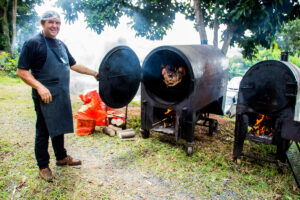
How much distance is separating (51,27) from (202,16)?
5218 millimetres

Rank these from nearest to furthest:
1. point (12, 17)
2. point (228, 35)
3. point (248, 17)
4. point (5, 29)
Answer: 1. point (248, 17)
2. point (228, 35)
3. point (12, 17)
4. point (5, 29)

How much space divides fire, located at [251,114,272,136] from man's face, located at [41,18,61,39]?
3.54 m

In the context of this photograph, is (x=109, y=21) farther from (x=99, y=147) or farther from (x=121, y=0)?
(x=99, y=147)

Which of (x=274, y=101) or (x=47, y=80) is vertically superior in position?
(x=47, y=80)

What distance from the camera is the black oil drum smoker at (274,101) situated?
2847 millimetres

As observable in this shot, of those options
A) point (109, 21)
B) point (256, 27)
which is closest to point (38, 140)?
point (109, 21)

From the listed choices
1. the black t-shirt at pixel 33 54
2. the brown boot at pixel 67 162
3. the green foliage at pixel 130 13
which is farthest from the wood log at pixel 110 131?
the green foliage at pixel 130 13

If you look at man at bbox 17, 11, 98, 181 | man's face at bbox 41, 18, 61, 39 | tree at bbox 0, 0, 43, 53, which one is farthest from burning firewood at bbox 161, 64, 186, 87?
tree at bbox 0, 0, 43, 53

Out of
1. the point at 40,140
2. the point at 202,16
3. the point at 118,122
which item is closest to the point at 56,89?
the point at 40,140

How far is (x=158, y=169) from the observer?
312cm

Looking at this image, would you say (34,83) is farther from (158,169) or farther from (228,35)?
(228,35)

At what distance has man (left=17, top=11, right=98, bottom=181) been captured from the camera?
238 centimetres

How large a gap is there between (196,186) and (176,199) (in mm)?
421

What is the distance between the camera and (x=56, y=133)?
104 inches
